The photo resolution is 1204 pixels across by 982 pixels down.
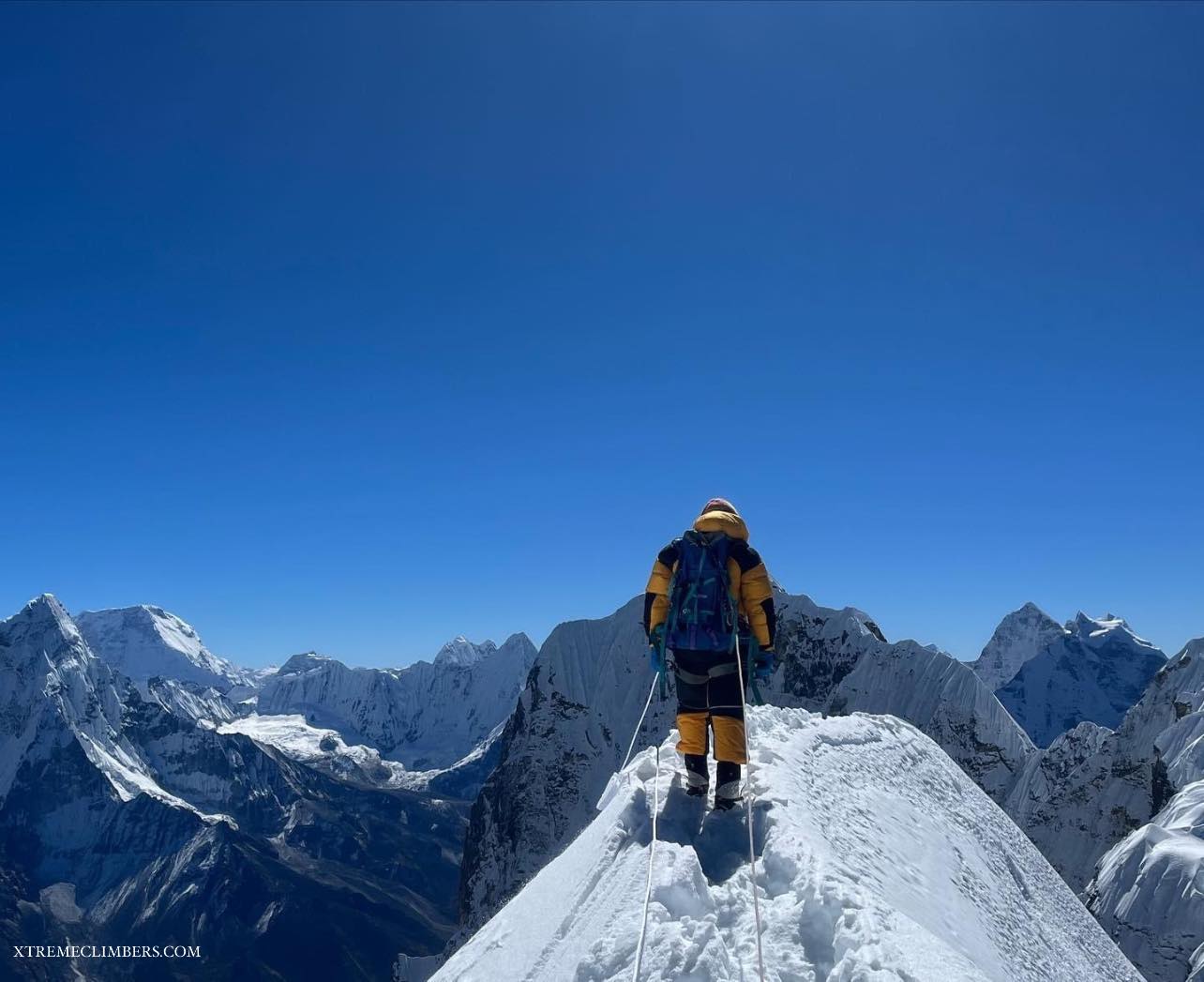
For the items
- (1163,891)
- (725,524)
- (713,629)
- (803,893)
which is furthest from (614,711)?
(803,893)

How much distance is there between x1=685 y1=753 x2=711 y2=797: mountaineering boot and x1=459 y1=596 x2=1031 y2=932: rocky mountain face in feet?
365

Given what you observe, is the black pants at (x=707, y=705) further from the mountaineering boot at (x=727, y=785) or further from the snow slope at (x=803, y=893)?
the snow slope at (x=803, y=893)

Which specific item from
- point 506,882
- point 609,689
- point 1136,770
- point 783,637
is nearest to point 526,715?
point 609,689

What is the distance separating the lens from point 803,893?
6957mm

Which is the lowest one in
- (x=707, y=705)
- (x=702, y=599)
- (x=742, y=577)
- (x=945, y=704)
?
(x=945, y=704)

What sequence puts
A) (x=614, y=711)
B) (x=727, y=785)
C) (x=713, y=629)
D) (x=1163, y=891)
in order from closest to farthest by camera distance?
(x=727, y=785) < (x=713, y=629) < (x=1163, y=891) < (x=614, y=711)

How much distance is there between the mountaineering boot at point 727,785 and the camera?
920 cm

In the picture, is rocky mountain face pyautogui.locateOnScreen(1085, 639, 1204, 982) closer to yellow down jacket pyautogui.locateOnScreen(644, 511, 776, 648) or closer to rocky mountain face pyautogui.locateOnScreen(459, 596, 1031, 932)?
rocky mountain face pyautogui.locateOnScreen(459, 596, 1031, 932)

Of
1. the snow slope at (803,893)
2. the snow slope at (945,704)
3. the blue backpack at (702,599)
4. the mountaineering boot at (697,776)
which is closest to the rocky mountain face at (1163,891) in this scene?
the snow slope at (945,704)

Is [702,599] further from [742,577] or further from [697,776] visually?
[697,776]

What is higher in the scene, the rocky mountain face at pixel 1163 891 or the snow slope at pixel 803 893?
the snow slope at pixel 803 893

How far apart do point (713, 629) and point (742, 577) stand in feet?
2.38

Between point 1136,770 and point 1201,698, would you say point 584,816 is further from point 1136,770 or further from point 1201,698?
point 1201,698

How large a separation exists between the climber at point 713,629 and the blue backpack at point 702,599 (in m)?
0.01
